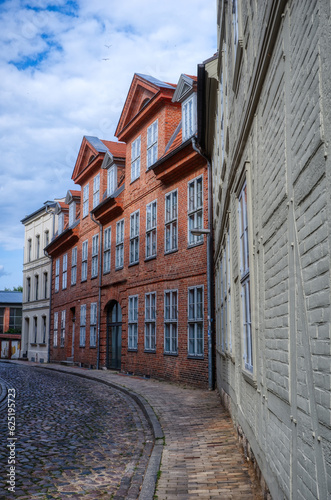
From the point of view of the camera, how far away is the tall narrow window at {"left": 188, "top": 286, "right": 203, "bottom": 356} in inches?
611

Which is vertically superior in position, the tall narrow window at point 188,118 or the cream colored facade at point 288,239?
the tall narrow window at point 188,118

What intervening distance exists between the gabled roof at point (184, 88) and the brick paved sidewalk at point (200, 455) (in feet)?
31.4

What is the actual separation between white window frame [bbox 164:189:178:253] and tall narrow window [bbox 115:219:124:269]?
484 centimetres

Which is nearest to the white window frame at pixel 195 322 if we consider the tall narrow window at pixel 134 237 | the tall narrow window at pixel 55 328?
the tall narrow window at pixel 134 237

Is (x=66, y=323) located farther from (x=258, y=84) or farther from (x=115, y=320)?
(x=258, y=84)

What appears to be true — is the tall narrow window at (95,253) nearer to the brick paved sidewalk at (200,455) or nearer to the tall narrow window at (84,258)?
the tall narrow window at (84,258)

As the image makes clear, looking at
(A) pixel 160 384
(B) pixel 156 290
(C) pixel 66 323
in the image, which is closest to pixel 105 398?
(A) pixel 160 384

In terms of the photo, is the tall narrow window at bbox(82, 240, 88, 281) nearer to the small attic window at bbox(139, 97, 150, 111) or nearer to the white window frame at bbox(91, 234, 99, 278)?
the white window frame at bbox(91, 234, 99, 278)

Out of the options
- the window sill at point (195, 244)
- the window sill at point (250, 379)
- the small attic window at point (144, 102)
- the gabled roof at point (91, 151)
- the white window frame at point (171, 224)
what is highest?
the gabled roof at point (91, 151)

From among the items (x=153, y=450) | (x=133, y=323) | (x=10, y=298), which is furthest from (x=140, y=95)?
(x=10, y=298)

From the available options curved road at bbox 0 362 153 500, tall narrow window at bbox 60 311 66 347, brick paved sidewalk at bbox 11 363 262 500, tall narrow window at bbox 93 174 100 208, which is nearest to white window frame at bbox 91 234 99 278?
tall narrow window at bbox 93 174 100 208

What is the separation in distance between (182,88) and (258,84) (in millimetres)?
12716

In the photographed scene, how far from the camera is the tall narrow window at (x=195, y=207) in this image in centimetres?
1595

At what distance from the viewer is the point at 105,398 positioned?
44.4ft
